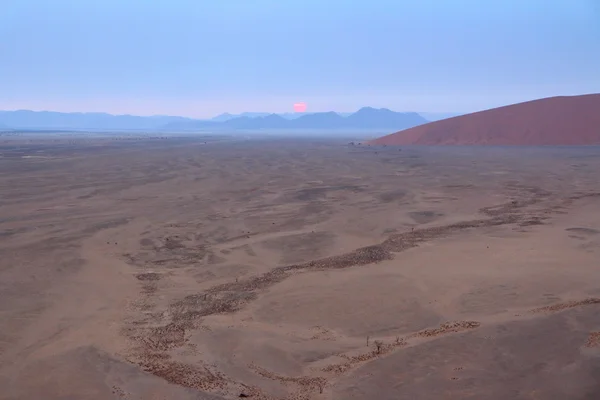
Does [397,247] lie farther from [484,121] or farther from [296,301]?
[484,121]

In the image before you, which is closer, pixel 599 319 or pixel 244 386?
pixel 244 386

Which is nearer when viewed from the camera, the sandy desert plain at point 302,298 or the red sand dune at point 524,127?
the sandy desert plain at point 302,298

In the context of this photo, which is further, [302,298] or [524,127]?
[524,127]

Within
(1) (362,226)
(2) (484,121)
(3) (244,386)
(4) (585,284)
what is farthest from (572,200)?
(2) (484,121)

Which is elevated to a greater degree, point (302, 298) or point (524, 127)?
point (524, 127)

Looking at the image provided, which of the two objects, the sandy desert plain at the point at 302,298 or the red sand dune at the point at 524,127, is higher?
the red sand dune at the point at 524,127
